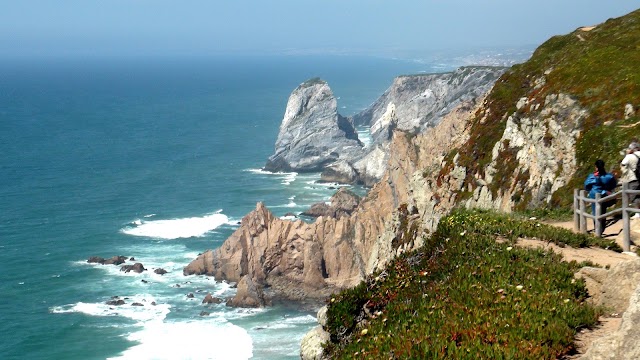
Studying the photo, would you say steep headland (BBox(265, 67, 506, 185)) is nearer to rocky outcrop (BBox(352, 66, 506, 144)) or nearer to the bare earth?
rocky outcrop (BBox(352, 66, 506, 144))

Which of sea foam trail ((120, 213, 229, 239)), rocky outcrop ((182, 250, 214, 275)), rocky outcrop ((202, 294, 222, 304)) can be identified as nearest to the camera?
rocky outcrop ((202, 294, 222, 304))

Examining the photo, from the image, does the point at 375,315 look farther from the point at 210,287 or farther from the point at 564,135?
the point at 210,287

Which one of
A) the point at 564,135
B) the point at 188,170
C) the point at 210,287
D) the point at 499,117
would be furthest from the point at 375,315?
the point at 188,170

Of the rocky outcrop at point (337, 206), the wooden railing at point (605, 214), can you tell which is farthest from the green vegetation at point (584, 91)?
the rocky outcrop at point (337, 206)

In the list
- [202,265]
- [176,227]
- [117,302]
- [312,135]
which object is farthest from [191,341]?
[312,135]

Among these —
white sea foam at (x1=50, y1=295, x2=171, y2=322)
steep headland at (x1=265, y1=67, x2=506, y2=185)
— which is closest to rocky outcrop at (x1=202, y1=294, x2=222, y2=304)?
white sea foam at (x1=50, y1=295, x2=171, y2=322)

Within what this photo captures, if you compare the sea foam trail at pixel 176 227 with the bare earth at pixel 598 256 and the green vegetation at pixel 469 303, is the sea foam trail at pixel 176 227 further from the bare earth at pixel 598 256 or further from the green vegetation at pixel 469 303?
the green vegetation at pixel 469 303

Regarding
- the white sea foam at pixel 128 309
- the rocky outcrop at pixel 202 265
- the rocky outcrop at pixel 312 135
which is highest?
the rocky outcrop at pixel 312 135
